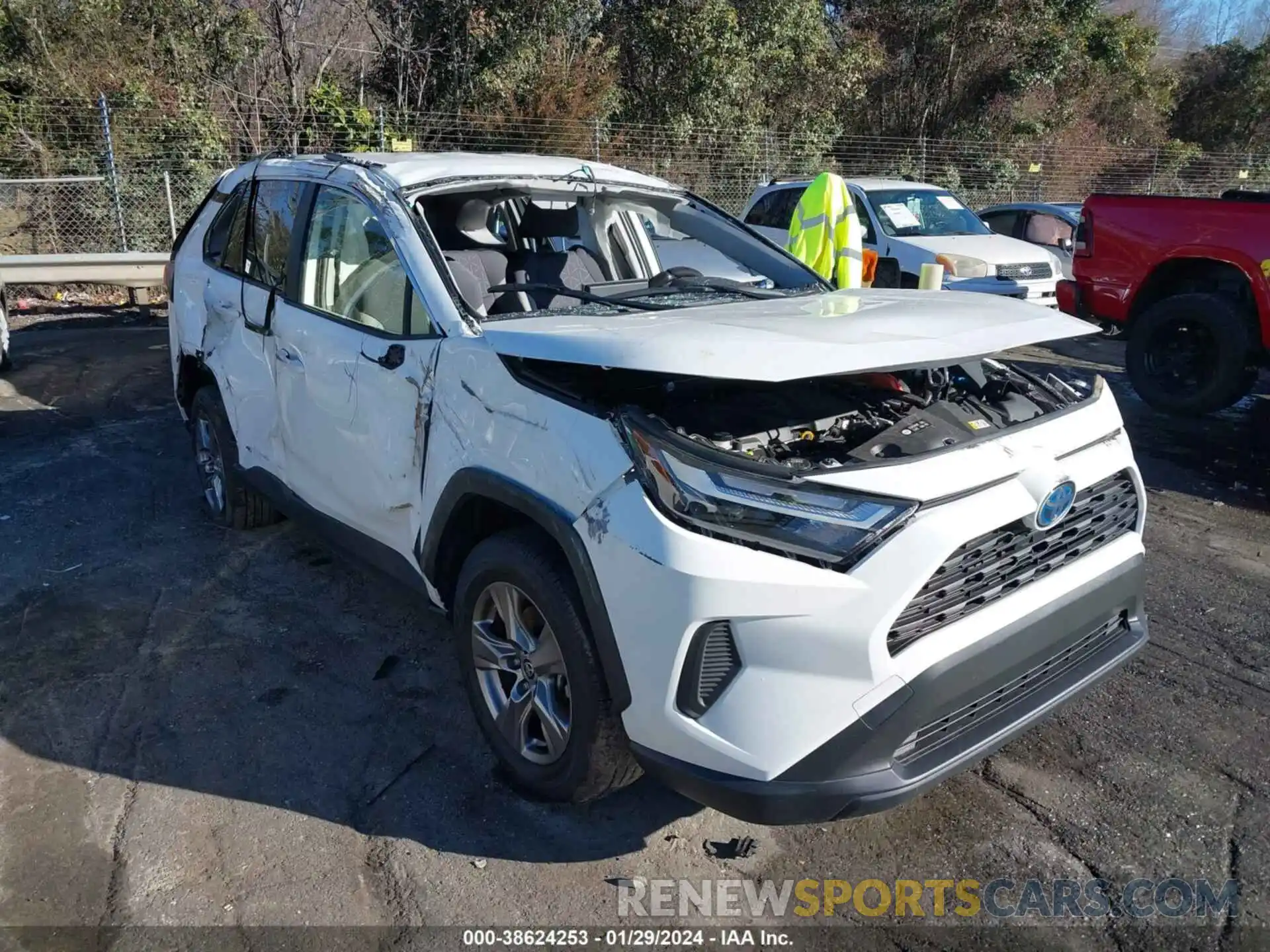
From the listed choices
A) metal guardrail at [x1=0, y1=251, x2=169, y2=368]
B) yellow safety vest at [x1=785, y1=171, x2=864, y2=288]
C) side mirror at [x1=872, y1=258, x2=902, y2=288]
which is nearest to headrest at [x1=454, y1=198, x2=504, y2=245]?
yellow safety vest at [x1=785, y1=171, x2=864, y2=288]

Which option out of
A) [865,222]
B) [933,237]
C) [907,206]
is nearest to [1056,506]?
[933,237]

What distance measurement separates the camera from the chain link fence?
42.4 feet

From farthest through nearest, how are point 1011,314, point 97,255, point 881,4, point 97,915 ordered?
point 881,4 < point 97,255 < point 1011,314 < point 97,915

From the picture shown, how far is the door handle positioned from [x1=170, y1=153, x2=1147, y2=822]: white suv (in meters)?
0.01

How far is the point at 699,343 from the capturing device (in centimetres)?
250

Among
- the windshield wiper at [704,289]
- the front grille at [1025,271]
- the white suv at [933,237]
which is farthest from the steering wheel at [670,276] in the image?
the front grille at [1025,271]

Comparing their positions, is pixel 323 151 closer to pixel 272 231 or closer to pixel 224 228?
pixel 224 228

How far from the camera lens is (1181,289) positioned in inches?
283

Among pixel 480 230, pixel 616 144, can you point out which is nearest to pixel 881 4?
pixel 616 144

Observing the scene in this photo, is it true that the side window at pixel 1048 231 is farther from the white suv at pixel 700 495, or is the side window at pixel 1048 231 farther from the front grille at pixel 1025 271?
the white suv at pixel 700 495

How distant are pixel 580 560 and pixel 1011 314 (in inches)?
59.7

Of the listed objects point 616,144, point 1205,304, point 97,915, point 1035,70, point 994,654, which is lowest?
point 97,915

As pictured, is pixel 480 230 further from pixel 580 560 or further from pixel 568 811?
pixel 568 811

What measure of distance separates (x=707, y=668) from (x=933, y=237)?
9606 millimetres
